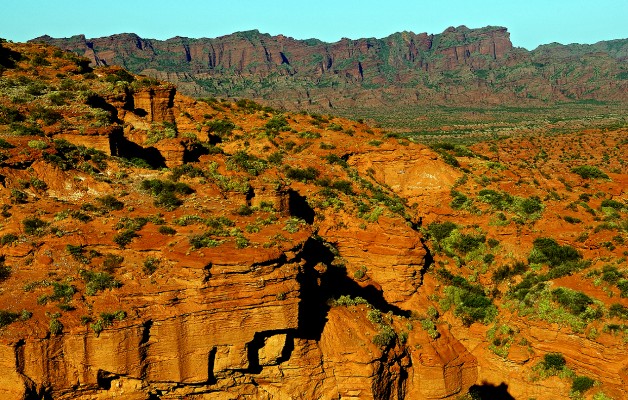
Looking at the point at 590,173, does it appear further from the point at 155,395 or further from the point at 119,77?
the point at 155,395

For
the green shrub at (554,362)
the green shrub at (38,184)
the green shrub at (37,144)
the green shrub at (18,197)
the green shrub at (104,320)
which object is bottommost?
the green shrub at (554,362)

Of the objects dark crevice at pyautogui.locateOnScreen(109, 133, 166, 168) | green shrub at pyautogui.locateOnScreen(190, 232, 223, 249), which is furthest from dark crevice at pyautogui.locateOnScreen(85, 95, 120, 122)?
green shrub at pyautogui.locateOnScreen(190, 232, 223, 249)

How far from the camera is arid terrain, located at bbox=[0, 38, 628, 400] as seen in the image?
18.8m

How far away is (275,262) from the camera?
66.2ft

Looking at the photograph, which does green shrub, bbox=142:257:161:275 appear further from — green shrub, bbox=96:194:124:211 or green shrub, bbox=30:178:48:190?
green shrub, bbox=30:178:48:190

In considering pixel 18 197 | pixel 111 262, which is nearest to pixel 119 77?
pixel 18 197

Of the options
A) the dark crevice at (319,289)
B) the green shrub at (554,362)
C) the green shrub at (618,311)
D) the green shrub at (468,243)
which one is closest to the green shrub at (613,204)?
the green shrub at (468,243)

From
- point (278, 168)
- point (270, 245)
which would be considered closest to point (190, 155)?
point (278, 168)

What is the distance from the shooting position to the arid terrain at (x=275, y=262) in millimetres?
18812

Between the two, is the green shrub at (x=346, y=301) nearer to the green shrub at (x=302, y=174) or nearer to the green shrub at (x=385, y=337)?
the green shrub at (x=385, y=337)

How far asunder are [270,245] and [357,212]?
1291cm

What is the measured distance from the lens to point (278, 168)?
37.8 metres

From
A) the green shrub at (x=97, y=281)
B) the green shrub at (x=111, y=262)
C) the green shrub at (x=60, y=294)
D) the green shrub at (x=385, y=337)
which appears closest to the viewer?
the green shrub at (x=60, y=294)

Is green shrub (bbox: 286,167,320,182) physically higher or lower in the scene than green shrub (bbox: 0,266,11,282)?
higher
